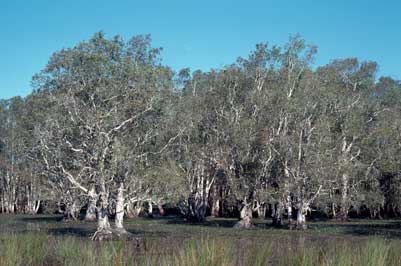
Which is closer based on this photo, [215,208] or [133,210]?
[133,210]

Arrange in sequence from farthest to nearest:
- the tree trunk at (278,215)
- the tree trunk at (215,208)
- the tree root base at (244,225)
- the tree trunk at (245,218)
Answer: the tree trunk at (215,208)
the tree trunk at (278,215)
the tree trunk at (245,218)
the tree root base at (244,225)

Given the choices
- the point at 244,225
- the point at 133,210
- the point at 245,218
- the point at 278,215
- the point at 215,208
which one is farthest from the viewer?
the point at 215,208

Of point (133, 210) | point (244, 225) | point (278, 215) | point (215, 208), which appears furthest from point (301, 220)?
point (133, 210)

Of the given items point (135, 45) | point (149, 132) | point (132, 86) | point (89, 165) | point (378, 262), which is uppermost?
point (135, 45)

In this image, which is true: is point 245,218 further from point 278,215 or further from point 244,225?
point 278,215

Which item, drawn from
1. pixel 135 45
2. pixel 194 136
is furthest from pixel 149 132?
pixel 194 136

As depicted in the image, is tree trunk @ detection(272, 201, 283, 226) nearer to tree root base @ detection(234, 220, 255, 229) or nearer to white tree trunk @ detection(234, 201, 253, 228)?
white tree trunk @ detection(234, 201, 253, 228)

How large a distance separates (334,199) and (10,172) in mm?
41478

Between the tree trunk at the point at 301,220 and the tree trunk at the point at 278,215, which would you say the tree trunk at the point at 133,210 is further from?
the tree trunk at the point at 301,220

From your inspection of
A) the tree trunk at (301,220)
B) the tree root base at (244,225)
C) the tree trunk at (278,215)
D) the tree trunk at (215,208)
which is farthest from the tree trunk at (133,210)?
the tree trunk at (301,220)

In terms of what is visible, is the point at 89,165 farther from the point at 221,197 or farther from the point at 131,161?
the point at 221,197

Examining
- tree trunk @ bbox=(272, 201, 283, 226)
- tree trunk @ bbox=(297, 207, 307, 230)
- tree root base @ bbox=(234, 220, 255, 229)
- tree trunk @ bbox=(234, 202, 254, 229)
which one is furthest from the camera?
tree trunk @ bbox=(272, 201, 283, 226)

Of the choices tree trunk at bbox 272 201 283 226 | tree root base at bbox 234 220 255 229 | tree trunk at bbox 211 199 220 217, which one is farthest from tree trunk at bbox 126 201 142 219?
tree root base at bbox 234 220 255 229

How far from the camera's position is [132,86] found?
1210 inches
